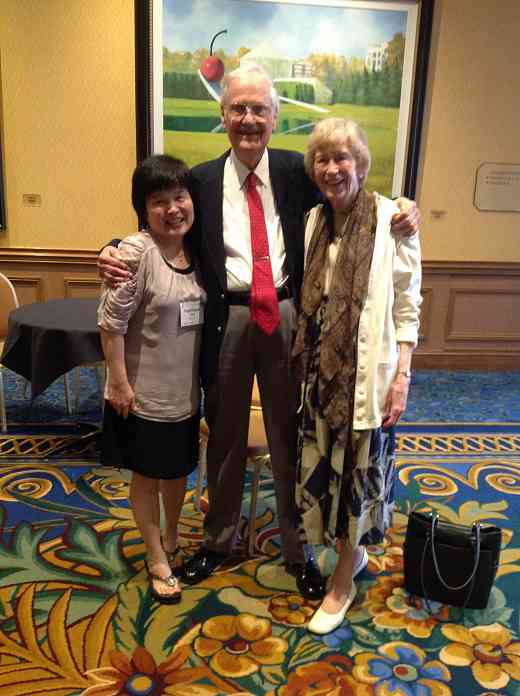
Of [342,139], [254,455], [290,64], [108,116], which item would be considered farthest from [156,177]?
[290,64]

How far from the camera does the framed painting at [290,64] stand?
4.10m

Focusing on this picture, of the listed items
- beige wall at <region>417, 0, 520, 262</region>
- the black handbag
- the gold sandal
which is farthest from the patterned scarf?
beige wall at <region>417, 0, 520, 262</region>

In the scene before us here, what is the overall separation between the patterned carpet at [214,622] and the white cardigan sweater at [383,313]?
0.72 meters

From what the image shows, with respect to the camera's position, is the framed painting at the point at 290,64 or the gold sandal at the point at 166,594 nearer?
the gold sandal at the point at 166,594

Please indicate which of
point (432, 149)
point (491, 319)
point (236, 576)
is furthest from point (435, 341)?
point (236, 576)

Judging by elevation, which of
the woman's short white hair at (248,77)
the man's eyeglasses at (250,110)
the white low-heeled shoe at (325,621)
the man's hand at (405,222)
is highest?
the woman's short white hair at (248,77)

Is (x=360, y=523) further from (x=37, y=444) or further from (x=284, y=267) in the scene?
(x=37, y=444)

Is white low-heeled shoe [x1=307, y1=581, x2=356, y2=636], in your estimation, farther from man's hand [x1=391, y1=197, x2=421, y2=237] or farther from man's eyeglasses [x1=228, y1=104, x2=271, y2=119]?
man's eyeglasses [x1=228, y1=104, x2=271, y2=119]

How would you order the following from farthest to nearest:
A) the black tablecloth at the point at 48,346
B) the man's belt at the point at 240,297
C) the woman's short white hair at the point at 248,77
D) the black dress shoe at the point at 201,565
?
the black tablecloth at the point at 48,346 < the black dress shoe at the point at 201,565 < the man's belt at the point at 240,297 < the woman's short white hair at the point at 248,77

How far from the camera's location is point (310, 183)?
1.86 meters

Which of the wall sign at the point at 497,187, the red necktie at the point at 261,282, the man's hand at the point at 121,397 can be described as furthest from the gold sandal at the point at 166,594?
the wall sign at the point at 497,187

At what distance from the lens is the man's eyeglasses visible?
67.0 inches

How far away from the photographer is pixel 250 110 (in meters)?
1.71

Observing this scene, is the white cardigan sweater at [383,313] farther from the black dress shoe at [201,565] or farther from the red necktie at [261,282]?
the black dress shoe at [201,565]
